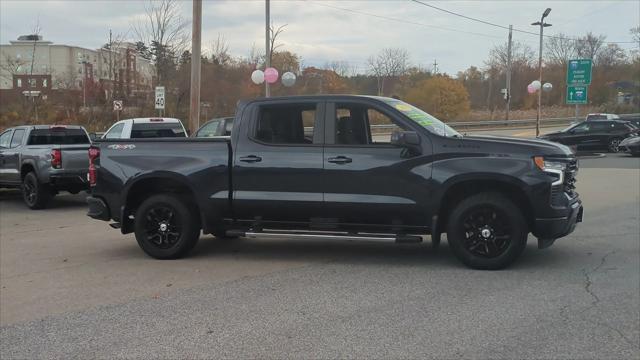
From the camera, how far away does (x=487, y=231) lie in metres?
6.38

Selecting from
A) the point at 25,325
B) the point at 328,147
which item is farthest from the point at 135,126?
the point at 25,325

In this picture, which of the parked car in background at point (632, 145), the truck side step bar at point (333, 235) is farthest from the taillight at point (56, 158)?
the parked car in background at point (632, 145)

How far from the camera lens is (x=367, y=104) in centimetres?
678

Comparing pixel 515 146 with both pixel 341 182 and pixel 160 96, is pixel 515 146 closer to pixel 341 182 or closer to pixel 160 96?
pixel 341 182

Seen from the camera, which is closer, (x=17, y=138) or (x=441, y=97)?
(x=17, y=138)

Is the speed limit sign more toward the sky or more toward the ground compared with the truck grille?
more toward the sky

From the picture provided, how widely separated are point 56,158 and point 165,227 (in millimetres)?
6005

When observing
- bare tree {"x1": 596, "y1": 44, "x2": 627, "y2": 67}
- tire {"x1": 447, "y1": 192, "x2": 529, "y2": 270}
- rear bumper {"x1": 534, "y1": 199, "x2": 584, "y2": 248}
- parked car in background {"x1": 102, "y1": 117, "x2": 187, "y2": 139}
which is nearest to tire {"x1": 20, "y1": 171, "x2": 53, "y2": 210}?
parked car in background {"x1": 102, "y1": 117, "x2": 187, "y2": 139}

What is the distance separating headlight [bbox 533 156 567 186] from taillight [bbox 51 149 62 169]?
9.64 meters

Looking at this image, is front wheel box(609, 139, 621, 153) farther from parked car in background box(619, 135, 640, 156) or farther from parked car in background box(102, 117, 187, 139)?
parked car in background box(102, 117, 187, 139)

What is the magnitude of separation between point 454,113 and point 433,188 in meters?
51.4

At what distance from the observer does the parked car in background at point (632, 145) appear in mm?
24173

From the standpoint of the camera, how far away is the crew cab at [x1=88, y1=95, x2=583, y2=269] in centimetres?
628

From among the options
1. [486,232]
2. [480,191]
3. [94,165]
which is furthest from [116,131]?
[486,232]
